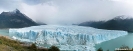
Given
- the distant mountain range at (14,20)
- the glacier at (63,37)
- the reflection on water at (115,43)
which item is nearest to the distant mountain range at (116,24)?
the reflection on water at (115,43)

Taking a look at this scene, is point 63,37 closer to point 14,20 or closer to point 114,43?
point 114,43

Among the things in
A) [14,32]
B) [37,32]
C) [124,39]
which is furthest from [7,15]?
[124,39]

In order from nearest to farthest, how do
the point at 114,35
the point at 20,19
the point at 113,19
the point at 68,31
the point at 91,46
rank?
1. the point at 91,46
2. the point at 68,31
3. the point at 114,35
4. the point at 20,19
5. the point at 113,19

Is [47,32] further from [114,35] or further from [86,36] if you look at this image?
[114,35]

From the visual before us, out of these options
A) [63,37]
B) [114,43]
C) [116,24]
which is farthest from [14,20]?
[116,24]

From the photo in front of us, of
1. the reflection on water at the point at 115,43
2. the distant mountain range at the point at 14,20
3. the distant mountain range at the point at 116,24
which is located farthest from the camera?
the distant mountain range at the point at 116,24

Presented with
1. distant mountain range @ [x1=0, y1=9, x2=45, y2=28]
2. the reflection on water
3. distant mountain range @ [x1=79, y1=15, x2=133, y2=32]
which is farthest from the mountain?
the reflection on water

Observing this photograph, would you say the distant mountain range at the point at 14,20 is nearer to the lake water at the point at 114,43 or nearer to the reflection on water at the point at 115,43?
the lake water at the point at 114,43

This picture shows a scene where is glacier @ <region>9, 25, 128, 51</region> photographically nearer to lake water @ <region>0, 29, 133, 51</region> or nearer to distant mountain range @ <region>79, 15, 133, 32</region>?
lake water @ <region>0, 29, 133, 51</region>

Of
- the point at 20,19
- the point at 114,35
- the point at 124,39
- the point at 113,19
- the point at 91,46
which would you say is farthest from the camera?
the point at 113,19
